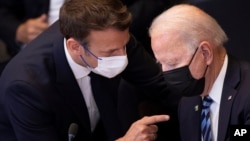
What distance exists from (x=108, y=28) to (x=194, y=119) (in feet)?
1.38

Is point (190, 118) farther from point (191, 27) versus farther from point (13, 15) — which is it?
point (13, 15)

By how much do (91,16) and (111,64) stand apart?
0.20 metres

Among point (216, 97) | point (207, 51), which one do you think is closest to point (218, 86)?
point (216, 97)

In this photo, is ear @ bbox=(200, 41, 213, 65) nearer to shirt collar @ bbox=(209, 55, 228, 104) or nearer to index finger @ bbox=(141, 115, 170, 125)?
shirt collar @ bbox=(209, 55, 228, 104)

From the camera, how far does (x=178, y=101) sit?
8.02 ft

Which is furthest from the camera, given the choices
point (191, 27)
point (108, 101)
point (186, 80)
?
point (108, 101)

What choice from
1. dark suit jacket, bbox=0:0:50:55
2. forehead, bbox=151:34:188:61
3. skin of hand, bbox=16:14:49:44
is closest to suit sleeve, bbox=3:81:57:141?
forehead, bbox=151:34:188:61

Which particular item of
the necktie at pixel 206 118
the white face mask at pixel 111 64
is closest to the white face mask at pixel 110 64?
the white face mask at pixel 111 64

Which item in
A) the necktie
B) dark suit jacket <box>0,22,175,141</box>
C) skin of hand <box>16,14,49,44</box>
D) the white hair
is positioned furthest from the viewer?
skin of hand <box>16,14,49,44</box>

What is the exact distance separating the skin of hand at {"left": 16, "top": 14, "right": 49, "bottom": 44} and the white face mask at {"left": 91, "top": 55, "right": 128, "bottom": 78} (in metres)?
0.69

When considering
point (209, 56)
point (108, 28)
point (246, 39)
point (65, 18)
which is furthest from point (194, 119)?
point (246, 39)

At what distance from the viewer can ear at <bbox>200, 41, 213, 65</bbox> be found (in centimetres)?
193

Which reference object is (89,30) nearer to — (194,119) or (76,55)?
(76,55)

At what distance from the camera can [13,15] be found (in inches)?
120
